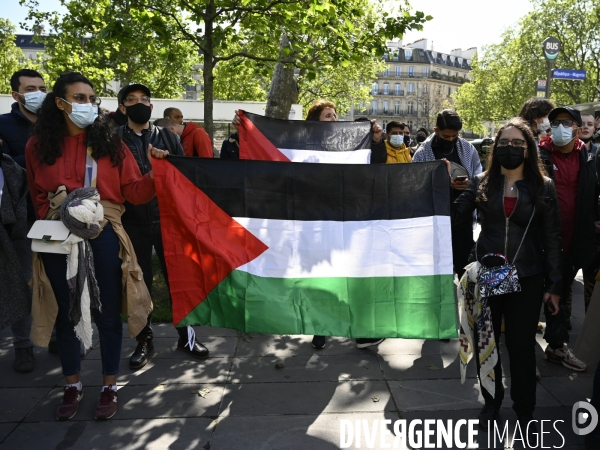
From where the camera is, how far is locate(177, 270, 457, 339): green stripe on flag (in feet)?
11.7

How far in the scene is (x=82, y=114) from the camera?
133 inches

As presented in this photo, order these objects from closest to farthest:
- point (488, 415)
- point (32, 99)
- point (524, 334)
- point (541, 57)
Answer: point (524, 334) < point (488, 415) < point (32, 99) < point (541, 57)

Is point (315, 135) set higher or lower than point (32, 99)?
lower

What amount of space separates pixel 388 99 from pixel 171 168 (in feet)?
290

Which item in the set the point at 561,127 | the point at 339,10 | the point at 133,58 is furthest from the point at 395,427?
the point at 133,58

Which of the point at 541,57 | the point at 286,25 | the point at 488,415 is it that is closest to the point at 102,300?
the point at 488,415

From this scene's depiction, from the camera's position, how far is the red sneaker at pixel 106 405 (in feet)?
11.6

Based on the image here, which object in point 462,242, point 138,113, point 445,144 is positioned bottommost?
point 462,242

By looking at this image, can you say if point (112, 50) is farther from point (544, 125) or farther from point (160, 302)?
point (544, 125)

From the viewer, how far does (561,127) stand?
419 centimetres

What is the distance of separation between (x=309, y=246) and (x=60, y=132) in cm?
178

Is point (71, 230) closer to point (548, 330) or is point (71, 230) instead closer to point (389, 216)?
point (389, 216)

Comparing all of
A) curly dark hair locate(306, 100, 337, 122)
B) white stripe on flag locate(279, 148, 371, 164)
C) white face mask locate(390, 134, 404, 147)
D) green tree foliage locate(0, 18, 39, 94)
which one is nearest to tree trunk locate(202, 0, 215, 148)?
curly dark hair locate(306, 100, 337, 122)

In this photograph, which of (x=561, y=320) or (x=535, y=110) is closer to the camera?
(x=561, y=320)
